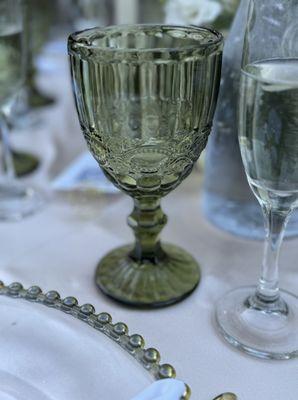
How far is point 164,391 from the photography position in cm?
25

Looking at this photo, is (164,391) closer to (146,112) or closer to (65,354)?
(65,354)

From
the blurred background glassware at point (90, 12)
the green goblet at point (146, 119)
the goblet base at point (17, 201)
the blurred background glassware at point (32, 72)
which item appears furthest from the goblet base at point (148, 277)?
the blurred background glassware at point (90, 12)

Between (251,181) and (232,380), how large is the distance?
12 centimetres

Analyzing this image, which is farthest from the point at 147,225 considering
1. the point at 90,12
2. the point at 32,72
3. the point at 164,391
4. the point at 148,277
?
the point at 90,12

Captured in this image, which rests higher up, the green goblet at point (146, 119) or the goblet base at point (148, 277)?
the green goblet at point (146, 119)

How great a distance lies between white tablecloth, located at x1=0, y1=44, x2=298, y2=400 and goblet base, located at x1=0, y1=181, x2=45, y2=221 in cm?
1

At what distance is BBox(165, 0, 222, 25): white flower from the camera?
450mm

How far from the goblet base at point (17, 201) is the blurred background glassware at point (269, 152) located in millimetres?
215

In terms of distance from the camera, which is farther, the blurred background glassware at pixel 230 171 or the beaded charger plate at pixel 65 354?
the blurred background glassware at pixel 230 171

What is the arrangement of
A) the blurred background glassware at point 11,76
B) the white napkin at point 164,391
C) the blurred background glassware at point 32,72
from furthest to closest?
1. the blurred background glassware at point 32,72
2. the blurred background glassware at point 11,76
3. the white napkin at point 164,391

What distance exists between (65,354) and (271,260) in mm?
147

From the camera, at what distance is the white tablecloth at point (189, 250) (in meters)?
0.31

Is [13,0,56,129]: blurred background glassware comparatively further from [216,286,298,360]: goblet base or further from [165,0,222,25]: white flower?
[216,286,298,360]: goblet base

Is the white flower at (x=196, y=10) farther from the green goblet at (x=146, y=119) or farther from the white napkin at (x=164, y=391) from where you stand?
the white napkin at (x=164, y=391)
